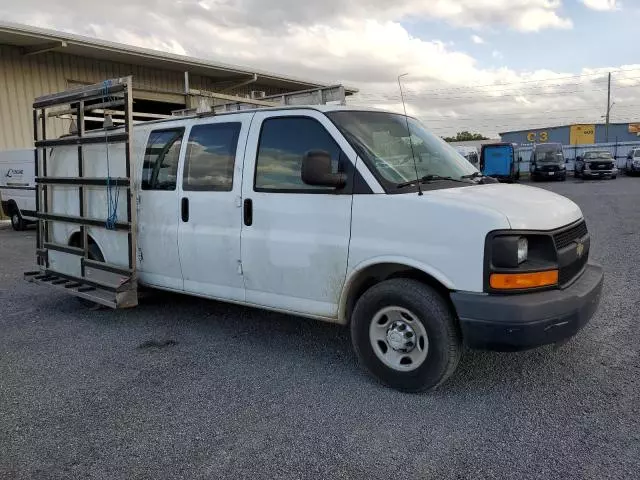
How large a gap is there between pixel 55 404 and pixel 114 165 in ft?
8.75

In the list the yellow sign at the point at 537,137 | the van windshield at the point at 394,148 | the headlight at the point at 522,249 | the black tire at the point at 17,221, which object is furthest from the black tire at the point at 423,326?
the yellow sign at the point at 537,137

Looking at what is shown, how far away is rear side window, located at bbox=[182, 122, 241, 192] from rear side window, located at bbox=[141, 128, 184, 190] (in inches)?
7.6

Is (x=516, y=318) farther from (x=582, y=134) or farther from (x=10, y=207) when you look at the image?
(x=582, y=134)

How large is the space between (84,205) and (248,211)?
2.50 meters

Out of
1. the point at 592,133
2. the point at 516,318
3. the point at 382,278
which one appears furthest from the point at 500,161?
the point at 592,133

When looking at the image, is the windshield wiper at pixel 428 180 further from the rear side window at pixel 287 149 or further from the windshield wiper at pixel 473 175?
the rear side window at pixel 287 149

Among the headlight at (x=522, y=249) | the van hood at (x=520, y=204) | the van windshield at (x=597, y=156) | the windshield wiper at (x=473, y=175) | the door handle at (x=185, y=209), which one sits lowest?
the headlight at (x=522, y=249)

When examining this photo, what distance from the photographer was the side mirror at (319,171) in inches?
155

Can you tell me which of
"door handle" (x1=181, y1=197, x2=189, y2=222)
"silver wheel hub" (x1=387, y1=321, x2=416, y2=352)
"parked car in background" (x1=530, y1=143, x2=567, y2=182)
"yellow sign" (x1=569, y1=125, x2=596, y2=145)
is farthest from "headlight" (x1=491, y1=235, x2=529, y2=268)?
"yellow sign" (x1=569, y1=125, x2=596, y2=145)

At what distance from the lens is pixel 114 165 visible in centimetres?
564

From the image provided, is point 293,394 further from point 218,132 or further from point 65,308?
point 65,308

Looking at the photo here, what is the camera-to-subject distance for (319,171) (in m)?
3.95

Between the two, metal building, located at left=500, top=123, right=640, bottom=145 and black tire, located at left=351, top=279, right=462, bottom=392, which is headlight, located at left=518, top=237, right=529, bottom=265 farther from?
metal building, located at left=500, top=123, right=640, bottom=145

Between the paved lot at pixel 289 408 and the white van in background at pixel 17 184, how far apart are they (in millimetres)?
10395
